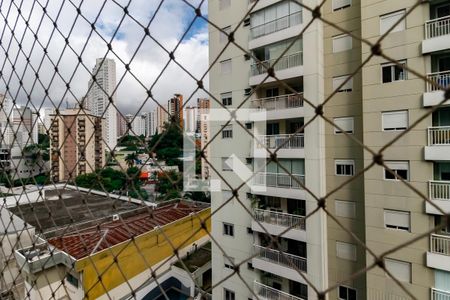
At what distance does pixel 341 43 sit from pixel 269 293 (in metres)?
2.66

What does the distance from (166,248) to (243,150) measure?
8.16 ft

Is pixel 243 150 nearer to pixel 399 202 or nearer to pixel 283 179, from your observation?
pixel 283 179

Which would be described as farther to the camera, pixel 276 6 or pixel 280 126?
pixel 280 126

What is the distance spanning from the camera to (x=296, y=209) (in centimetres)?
285

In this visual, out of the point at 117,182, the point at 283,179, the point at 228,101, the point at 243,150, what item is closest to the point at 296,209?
the point at 283,179

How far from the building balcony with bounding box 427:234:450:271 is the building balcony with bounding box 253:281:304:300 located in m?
1.21

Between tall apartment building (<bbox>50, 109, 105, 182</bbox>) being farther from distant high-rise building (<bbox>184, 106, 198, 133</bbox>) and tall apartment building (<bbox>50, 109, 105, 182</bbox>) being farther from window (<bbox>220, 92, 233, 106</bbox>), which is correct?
window (<bbox>220, 92, 233, 106</bbox>)

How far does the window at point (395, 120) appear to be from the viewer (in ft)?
7.17

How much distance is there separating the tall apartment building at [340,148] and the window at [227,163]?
0.02m

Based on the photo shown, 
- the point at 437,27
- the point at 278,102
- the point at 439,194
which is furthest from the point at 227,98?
the point at 439,194

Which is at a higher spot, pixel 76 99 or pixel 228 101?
pixel 228 101

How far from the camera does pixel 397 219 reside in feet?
7.29

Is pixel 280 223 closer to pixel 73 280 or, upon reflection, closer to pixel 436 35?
pixel 436 35

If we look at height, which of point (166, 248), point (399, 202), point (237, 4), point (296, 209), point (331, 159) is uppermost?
point (237, 4)
